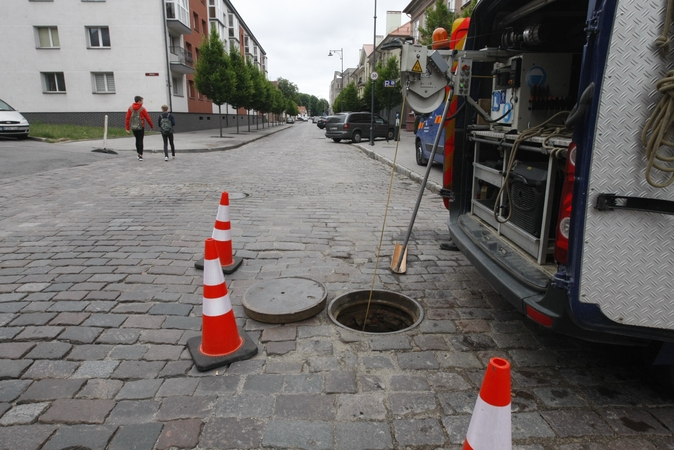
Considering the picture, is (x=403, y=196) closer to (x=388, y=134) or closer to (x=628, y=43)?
(x=628, y=43)

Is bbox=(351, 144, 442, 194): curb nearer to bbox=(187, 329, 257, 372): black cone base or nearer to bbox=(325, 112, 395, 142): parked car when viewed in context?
bbox=(187, 329, 257, 372): black cone base

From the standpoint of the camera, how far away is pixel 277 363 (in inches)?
112

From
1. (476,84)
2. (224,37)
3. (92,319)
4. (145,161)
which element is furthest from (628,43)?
(224,37)

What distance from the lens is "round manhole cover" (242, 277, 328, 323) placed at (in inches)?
135

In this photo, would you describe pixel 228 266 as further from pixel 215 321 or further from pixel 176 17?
pixel 176 17

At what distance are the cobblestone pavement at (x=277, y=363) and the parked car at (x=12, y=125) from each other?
16.4 metres

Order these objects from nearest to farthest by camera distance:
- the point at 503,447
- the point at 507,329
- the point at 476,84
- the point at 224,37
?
1. the point at 503,447
2. the point at 507,329
3. the point at 476,84
4. the point at 224,37

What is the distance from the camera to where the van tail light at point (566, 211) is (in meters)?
2.33

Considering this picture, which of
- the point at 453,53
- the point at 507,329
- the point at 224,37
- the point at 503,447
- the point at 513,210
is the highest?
the point at 224,37

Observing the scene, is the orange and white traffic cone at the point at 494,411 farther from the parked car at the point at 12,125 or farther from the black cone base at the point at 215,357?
the parked car at the point at 12,125

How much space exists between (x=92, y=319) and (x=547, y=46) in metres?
4.50

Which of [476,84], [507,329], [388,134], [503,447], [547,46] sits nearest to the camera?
[503,447]

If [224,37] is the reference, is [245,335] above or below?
below

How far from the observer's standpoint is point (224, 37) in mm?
51750
